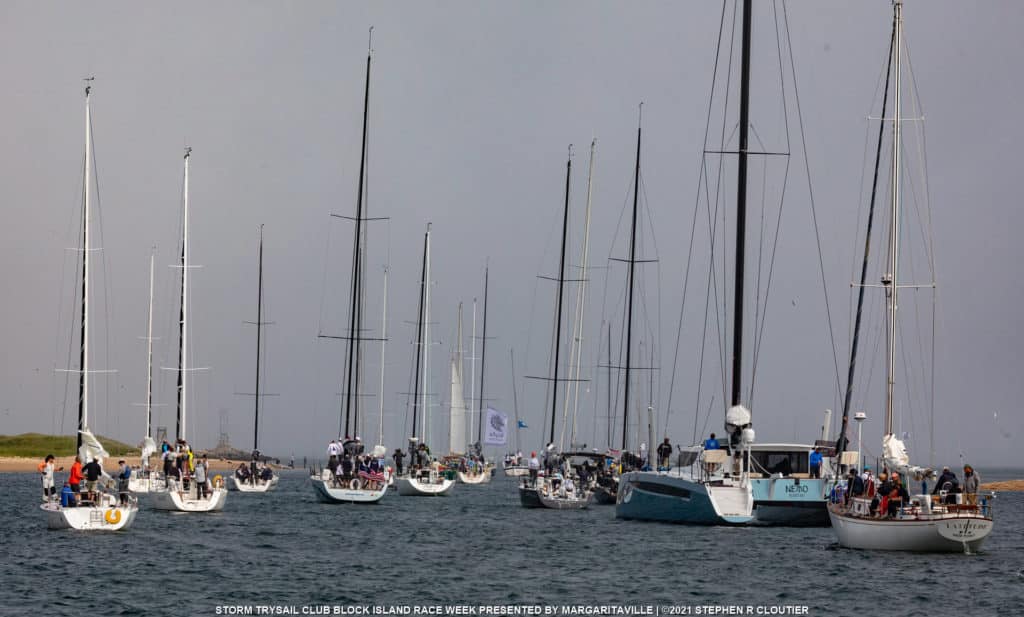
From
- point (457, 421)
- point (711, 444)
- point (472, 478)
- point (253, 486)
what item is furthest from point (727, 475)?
point (457, 421)

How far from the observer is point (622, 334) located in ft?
267

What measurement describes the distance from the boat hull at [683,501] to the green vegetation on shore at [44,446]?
120852 mm

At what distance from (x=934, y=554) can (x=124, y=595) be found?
75.7 ft

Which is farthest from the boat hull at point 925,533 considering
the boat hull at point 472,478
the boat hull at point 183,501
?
the boat hull at point 472,478

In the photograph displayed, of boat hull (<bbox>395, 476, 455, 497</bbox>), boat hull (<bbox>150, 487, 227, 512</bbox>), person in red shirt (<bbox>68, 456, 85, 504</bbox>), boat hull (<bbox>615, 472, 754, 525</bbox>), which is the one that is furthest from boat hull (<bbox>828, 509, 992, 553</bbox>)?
boat hull (<bbox>395, 476, 455, 497</bbox>)

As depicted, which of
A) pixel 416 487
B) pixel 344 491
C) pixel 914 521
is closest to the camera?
pixel 914 521

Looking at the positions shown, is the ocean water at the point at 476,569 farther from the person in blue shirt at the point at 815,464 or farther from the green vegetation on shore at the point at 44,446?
the green vegetation on shore at the point at 44,446

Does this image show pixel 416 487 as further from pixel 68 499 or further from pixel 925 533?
pixel 925 533

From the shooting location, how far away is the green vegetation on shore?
164750 mm

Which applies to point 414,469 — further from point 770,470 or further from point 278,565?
point 278,565

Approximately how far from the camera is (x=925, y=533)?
1511 inches

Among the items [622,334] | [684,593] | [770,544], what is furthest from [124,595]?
[622,334]

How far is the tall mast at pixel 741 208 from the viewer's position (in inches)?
1973

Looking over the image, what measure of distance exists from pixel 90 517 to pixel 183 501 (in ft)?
44.8
